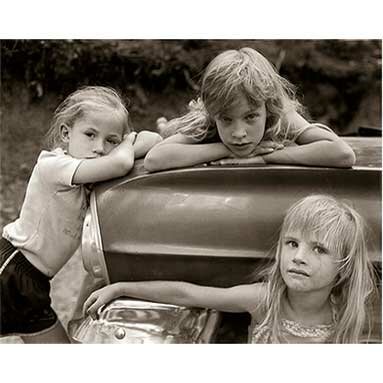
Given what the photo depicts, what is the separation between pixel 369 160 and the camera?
1649 millimetres

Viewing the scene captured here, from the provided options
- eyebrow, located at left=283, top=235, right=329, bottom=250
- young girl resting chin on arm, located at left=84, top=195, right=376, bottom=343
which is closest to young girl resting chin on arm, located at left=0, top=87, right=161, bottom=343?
young girl resting chin on arm, located at left=84, top=195, right=376, bottom=343

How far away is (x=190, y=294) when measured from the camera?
1617mm

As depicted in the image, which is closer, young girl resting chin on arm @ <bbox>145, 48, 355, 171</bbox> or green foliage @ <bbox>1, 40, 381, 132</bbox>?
young girl resting chin on arm @ <bbox>145, 48, 355, 171</bbox>

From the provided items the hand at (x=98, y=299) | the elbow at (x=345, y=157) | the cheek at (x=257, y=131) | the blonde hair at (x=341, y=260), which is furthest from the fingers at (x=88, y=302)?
the elbow at (x=345, y=157)

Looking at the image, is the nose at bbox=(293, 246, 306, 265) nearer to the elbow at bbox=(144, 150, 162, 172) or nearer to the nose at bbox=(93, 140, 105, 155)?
the elbow at bbox=(144, 150, 162, 172)

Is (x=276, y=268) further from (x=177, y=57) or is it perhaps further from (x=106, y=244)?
(x=177, y=57)

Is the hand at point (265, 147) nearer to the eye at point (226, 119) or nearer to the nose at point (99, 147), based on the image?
the eye at point (226, 119)

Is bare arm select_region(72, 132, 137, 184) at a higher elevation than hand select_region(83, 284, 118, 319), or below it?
higher

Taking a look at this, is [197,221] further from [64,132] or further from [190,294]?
[64,132]

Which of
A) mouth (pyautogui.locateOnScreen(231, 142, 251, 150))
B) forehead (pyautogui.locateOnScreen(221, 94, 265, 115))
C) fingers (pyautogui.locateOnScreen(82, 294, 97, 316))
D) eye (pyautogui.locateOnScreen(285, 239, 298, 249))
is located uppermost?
forehead (pyautogui.locateOnScreen(221, 94, 265, 115))

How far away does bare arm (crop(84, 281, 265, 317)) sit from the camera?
1613 millimetres

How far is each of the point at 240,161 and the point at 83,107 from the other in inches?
12.8

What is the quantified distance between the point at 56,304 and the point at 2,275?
0.12 m
